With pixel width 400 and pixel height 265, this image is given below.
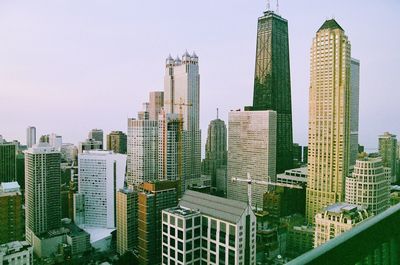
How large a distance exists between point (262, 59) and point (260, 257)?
11.5 metres

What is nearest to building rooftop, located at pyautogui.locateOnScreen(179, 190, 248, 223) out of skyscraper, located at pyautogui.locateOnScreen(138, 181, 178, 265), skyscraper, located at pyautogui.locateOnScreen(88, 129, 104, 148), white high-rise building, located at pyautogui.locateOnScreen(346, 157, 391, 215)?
skyscraper, located at pyautogui.locateOnScreen(138, 181, 178, 265)

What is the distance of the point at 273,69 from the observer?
1658 centimetres

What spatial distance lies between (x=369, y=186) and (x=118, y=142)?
35.7 ft

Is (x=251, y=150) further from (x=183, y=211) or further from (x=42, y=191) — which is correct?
(x=183, y=211)

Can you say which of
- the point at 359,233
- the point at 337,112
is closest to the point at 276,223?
the point at 337,112

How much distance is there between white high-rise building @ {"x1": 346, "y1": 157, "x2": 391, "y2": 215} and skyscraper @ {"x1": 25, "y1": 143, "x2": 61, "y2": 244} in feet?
24.6

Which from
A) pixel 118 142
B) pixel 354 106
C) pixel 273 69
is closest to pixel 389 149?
pixel 354 106

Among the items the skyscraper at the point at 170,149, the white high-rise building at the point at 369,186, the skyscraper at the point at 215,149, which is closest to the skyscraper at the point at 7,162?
the skyscraper at the point at 170,149

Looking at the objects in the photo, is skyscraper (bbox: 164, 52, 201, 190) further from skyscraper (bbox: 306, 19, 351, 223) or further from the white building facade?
the white building facade

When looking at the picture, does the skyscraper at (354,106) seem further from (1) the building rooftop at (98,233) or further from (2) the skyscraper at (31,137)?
(2) the skyscraper at (31,137)

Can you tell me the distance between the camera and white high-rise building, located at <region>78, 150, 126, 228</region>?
10727 millimetres

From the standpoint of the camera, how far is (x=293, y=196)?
36.3 feet

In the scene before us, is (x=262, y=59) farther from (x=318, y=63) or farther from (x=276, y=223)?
(x=276, y=223)

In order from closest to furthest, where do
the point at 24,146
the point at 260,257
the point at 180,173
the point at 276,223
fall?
the point at 260,257
the point at 276,223
the point at 180,173
the point at 24,146
